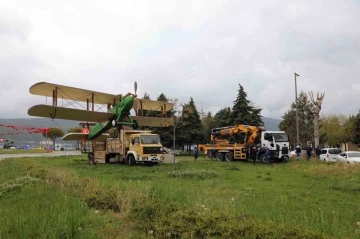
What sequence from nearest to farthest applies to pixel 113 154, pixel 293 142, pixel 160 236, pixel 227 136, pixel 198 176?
pixel 160 236 → pixel 198 176 → pixel 113 154 → pixel 227 136 → pixel 293 142

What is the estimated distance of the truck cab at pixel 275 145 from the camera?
95.2 feet

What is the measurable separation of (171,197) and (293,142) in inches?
2474

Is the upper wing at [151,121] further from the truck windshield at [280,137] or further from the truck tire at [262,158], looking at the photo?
the truck windshield at [280,137]

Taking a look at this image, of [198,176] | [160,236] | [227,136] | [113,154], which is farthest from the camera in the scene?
[227,136]

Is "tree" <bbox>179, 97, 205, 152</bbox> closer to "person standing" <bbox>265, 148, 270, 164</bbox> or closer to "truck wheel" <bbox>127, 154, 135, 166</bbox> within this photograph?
"person standing" <bbox>265, 148, 270, 164</bbox>

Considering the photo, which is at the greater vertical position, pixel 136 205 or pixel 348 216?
pixel 136 205

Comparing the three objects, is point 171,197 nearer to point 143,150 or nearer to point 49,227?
point 49,227

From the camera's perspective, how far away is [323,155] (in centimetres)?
3061

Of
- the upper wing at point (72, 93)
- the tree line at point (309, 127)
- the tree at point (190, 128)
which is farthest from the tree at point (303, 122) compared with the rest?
the upper wing at point (72, 93)

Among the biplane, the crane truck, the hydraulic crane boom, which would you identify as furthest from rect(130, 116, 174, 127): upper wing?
the hydraulic crane boom

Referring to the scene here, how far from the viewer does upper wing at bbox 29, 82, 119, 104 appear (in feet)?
76.3

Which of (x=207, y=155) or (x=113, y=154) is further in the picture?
(x=207, y=155)

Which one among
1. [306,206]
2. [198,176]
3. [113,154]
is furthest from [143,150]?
[306,206]

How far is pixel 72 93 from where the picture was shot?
26.0m
